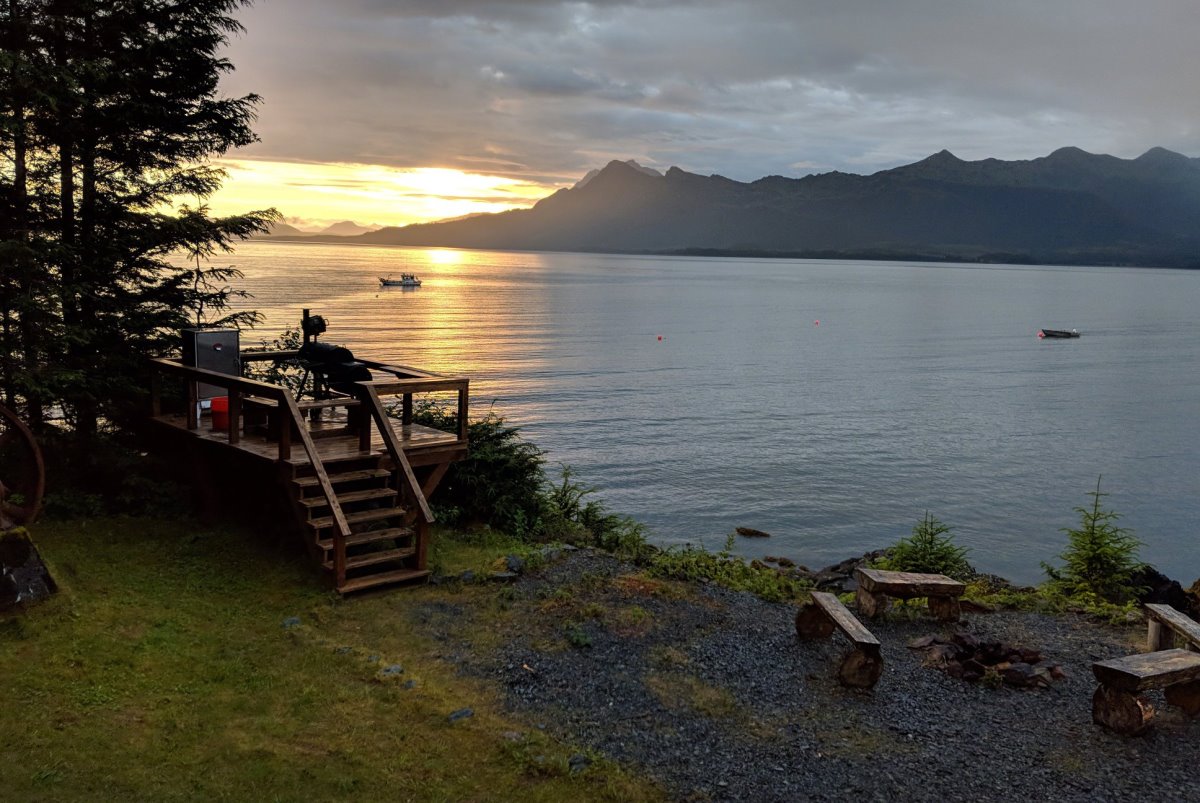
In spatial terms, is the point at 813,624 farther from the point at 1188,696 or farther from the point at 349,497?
the point at 349,497

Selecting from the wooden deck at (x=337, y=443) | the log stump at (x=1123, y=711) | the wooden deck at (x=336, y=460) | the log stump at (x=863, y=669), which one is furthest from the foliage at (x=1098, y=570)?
the wooden deck at (x=336, y=460)

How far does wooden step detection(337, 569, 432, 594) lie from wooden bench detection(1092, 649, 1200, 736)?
774 centimetres

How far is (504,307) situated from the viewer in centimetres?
10738

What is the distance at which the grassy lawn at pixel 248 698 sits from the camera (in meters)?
6.46

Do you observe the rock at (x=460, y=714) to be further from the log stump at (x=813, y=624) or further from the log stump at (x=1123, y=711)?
the log stump at (x=1123, y=711)

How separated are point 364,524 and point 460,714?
15.5ft

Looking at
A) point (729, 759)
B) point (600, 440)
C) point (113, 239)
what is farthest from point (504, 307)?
point (729, 759)

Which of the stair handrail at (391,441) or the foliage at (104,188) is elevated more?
the foliage at (104,188)

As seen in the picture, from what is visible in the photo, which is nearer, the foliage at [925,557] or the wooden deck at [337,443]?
the wooden deck at [337,443]

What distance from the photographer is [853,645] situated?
8.84m

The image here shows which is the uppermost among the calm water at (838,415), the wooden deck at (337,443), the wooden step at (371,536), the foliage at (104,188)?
the foliage at (104,188)

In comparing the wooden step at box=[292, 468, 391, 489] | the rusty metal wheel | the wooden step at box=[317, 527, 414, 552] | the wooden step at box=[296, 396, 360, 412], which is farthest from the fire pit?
the rusty metal wheel

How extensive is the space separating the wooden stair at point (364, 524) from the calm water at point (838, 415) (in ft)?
40.0

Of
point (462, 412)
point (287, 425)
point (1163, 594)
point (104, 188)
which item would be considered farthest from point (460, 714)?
point (1163, 594)
